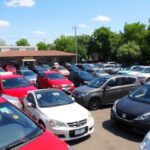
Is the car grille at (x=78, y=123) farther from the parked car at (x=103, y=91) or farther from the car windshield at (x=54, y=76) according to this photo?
the car windshield at (x=54, y=76)

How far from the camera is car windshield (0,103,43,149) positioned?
4.52m

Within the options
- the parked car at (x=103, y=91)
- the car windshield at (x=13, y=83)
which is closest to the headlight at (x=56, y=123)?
the parked car at (x=103, y=91)

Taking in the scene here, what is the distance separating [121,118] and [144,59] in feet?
153

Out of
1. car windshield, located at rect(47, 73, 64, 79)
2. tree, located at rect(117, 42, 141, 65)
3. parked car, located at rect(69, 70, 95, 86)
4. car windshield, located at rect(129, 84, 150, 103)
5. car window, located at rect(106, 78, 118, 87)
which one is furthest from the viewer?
tree, located at rect(117, 42, 141, 65)

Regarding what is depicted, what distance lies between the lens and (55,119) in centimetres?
811

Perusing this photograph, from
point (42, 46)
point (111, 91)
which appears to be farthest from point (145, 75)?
point (42, 46)

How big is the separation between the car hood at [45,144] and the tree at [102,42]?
213ft

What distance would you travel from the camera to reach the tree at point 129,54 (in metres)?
49.5

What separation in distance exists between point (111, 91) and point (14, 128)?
897 cm

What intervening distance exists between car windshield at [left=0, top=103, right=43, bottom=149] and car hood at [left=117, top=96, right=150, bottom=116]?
428 cm

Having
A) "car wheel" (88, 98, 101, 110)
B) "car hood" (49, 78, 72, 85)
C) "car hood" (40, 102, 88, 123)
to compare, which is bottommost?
"car wheel" (88, 98, 101, 110)

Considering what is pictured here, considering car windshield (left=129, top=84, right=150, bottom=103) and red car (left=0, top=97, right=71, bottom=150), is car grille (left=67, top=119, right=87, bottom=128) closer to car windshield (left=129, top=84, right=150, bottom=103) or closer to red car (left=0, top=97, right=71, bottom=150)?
car windshield (left=129, top=84, right=150, bottom=103)

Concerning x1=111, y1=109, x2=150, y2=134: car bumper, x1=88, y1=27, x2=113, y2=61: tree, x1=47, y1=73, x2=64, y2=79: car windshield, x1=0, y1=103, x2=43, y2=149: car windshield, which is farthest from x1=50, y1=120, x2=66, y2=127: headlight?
x1=88, y1=27, x2=113, y2=61: tree

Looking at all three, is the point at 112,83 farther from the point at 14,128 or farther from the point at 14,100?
the point at 14,128
